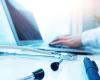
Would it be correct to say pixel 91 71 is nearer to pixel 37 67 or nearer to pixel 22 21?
pixel 37 67

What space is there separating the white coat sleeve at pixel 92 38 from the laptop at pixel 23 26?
0.09 feet

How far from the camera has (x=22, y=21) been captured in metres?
0.57

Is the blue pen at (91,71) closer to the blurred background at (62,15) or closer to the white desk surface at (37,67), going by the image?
the white desk surface at (37,67)

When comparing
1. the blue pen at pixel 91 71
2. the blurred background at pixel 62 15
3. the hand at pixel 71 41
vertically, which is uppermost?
Answer: the blurred background at pixel 62 15

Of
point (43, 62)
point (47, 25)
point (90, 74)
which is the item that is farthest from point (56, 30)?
point (90, 74)

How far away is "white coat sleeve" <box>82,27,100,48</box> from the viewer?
56 cm

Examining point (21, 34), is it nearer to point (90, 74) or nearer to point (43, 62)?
point (43, 62)

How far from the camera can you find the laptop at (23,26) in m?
0.56

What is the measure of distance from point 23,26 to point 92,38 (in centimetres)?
22

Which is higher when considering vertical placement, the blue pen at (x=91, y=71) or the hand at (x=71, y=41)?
the blue pen at (x=91, y=71)

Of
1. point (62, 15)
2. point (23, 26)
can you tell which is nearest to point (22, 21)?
point (23, 26)

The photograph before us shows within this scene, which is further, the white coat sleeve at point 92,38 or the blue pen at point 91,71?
the white coat sleeve at point 92,38

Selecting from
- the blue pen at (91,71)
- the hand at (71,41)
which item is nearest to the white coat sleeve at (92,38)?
the hand at (71,41)

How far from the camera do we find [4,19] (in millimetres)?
573
